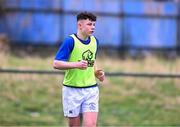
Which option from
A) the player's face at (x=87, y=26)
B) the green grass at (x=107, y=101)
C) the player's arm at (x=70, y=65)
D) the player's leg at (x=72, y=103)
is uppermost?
the player's face at (x=87, y=26)

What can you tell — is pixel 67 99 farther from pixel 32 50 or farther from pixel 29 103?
pixel 32 50

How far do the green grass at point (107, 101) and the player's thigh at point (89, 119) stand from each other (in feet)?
16.4

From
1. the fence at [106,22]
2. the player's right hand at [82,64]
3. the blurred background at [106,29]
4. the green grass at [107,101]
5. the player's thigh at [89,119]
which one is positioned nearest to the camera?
the player's right hand at [82,64]

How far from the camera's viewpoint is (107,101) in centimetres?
1392

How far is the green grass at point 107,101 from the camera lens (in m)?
12.7

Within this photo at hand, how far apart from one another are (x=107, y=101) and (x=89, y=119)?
660 centimetres

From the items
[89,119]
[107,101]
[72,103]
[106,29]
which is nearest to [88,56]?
[72,103]

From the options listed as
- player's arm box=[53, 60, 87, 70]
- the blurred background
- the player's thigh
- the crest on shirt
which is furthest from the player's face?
the blurred background

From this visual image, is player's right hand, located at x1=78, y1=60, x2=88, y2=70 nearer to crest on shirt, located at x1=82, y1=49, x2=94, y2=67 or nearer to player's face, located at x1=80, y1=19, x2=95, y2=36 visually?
crest on shirt, located at x1=82, y1=49, x2=94, y2=67

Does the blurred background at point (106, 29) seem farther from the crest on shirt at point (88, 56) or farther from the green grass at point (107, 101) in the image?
the crest on shirt at point (88, 56)

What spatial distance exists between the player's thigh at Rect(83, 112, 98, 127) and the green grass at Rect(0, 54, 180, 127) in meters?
4.99

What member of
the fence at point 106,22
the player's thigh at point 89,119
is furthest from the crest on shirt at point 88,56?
the fence at point 106,22

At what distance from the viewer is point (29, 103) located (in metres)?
13.6

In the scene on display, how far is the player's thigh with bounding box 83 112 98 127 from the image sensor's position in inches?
287
